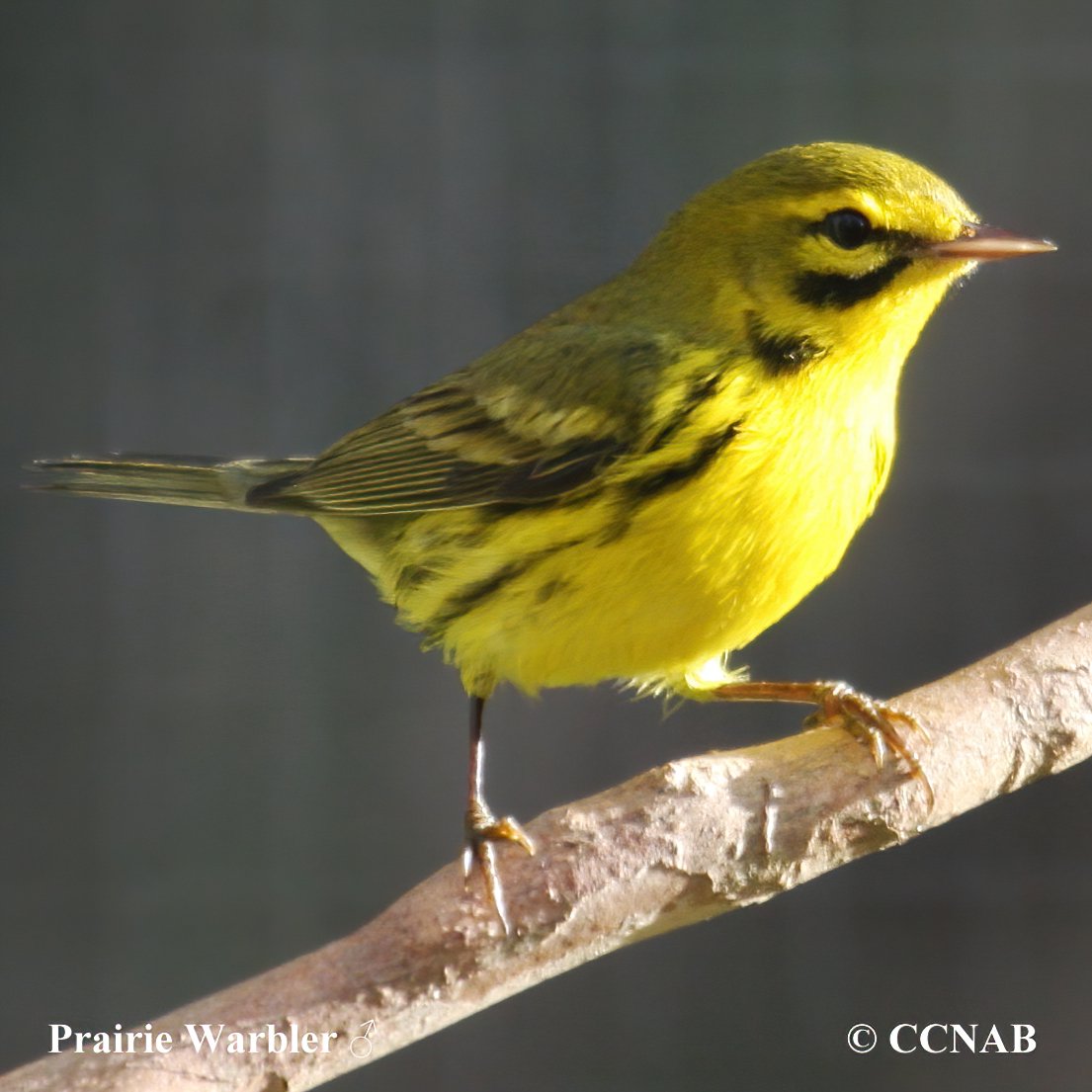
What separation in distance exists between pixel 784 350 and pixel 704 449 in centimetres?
19

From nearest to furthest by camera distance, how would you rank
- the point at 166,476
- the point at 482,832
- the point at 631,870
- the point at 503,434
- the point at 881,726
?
the point at 631,870, the point at 881,726, the point at 482,832, the point at 503,434, the point at 166,476

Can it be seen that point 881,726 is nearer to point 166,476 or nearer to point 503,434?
point 503,434

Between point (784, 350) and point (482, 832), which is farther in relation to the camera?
point (482, 832)

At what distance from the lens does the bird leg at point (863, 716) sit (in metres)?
2.25

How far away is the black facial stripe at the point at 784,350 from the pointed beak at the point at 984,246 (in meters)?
0.20

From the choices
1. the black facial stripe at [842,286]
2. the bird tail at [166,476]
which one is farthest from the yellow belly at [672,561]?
the bird tail at [166,476]

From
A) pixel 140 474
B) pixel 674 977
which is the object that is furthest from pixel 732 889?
pixel 674 977

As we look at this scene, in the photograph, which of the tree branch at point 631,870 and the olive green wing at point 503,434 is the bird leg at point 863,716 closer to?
the tree branch at point 631,870

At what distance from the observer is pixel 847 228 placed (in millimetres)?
2299

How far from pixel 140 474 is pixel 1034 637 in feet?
5.13

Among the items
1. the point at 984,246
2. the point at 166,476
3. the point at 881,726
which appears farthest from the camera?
the point at 166,476

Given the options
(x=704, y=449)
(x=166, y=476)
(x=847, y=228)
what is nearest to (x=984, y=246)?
(x=847, y=228)

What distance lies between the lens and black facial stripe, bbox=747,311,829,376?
231 cm

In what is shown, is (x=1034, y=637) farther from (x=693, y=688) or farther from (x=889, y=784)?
(x=693, y=688)
